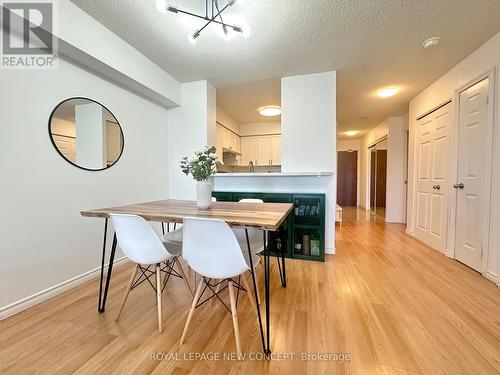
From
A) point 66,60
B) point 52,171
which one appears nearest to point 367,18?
point 66,60

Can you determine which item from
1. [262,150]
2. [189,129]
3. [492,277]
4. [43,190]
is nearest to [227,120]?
[262,150]

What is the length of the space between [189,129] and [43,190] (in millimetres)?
1905

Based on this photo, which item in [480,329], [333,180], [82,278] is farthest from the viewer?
[333,180]

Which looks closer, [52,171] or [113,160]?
[52,171]

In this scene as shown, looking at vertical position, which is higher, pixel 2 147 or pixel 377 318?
pixel 2 147

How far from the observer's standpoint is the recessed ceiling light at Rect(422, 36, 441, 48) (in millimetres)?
2136

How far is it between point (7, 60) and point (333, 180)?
3347mm

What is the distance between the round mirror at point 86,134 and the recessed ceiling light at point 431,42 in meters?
3.45

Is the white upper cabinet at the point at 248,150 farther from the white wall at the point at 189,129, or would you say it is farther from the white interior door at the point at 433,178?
the white interior door at the point at 433,178

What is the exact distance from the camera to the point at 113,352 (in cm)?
126

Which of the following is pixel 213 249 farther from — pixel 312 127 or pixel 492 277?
pixel 492 277

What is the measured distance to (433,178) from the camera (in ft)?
10.4

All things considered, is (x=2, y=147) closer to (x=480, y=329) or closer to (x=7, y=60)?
(x=7, y=60)

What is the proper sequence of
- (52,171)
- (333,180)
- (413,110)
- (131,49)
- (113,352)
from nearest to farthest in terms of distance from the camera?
(113,352), (52,171), (131,49), (333,180), (413,110)
